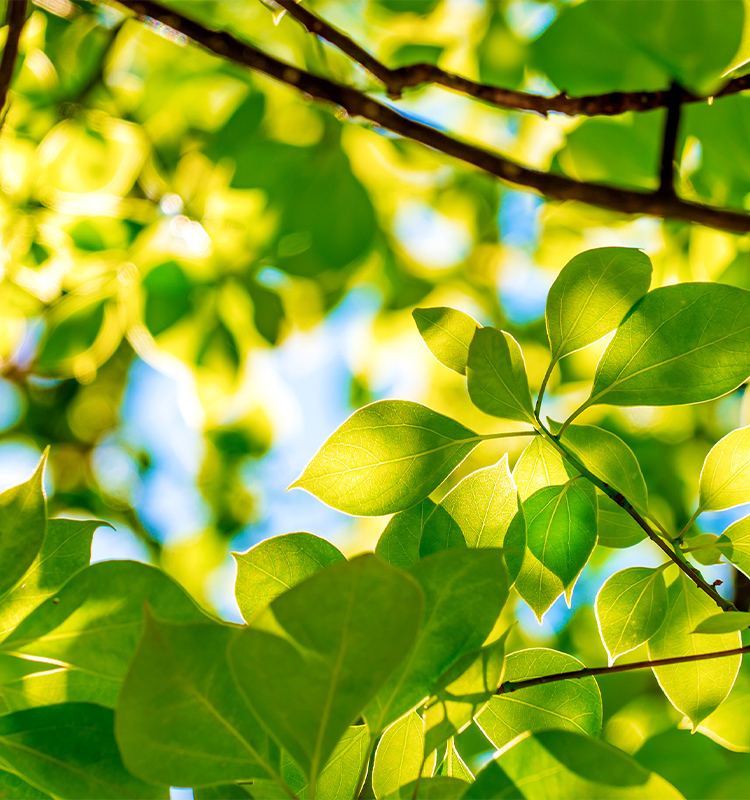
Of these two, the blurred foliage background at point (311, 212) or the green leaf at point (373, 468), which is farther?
the blurred foliage background at point (311, 212)

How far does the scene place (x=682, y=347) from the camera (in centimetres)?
41

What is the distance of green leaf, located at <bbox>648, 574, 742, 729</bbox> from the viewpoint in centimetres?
42

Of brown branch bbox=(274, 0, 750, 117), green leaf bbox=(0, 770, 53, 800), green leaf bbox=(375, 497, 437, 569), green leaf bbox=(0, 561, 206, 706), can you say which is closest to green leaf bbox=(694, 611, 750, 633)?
green leaf bbox=(375, 497, 437, 569)

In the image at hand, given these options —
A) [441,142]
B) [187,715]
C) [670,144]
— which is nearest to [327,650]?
[187,715]

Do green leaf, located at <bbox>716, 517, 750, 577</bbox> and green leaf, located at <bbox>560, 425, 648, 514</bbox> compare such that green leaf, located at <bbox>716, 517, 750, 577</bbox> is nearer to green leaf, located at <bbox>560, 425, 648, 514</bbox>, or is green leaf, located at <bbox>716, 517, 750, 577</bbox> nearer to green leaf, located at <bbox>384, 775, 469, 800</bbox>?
green leaf, located at <bbox>560, 425, 648, 514</bbox>

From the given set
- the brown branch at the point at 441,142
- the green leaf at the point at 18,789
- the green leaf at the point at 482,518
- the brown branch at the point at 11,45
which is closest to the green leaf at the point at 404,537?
the green leaf at the point at 482,518

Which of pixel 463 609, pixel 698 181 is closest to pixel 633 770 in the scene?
pixel 463 609

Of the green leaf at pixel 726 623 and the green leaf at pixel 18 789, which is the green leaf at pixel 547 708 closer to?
the green leaf at pixel 726 623

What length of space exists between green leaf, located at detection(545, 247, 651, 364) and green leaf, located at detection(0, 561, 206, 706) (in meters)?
0.28

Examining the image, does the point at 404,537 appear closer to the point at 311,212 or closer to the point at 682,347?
the point at 682,347

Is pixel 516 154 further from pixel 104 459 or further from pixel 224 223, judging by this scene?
pixel 104 459

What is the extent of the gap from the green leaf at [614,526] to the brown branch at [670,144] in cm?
35

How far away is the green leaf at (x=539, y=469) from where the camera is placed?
17.8 inches

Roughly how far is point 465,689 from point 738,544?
8.6 inches
